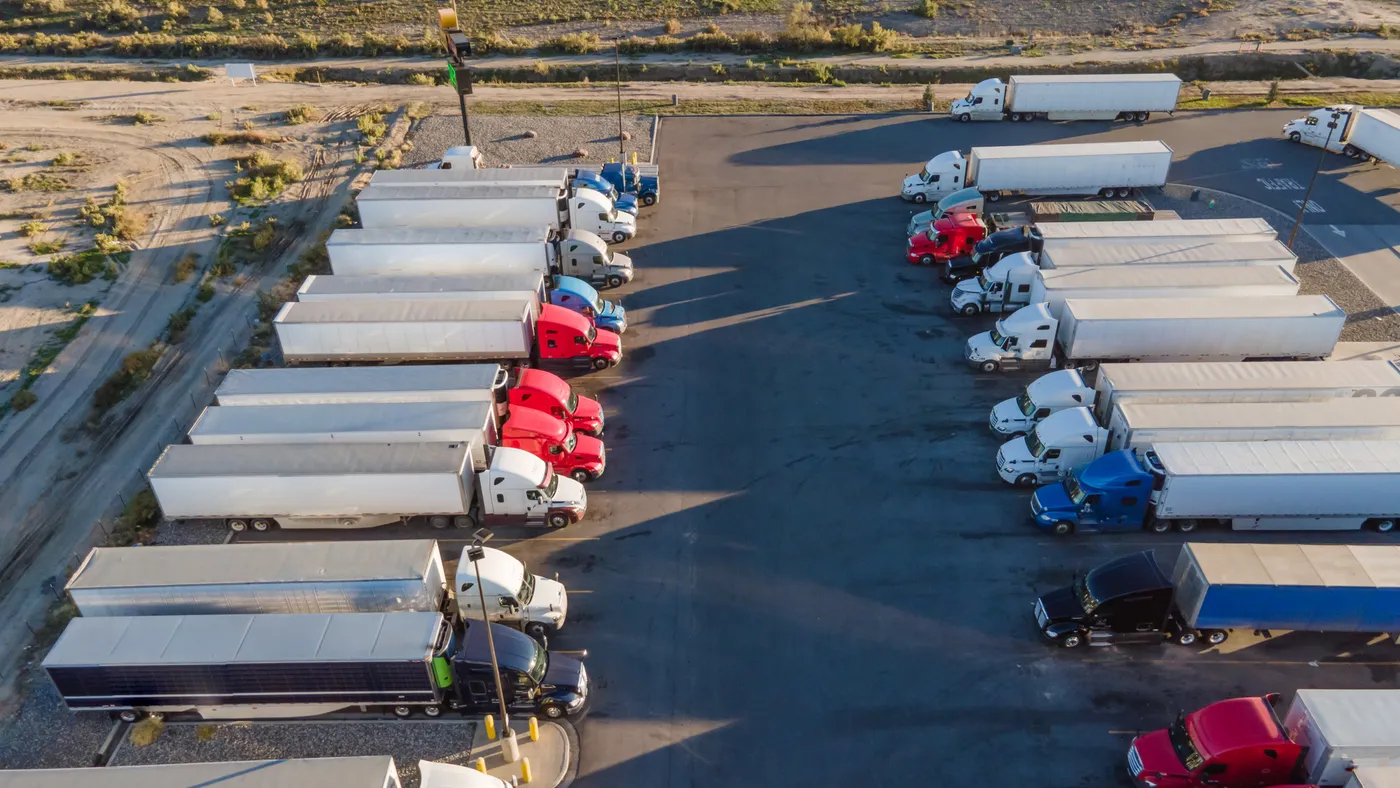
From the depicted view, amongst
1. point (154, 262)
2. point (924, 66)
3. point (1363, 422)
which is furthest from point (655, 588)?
point (924, 66)

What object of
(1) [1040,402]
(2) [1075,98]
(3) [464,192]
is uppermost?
(2) [1075,98]

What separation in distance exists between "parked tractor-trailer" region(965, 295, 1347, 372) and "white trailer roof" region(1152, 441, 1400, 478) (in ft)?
21.5

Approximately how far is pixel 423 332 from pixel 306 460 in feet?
24.8

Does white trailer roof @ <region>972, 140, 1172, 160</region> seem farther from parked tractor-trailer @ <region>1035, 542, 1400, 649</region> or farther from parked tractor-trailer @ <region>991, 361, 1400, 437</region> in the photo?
parked tractor-trailer @ <region>1035, 542, 1400, 649</region>

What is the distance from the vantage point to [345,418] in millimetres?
27969

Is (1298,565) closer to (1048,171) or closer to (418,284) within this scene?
(1048,171)

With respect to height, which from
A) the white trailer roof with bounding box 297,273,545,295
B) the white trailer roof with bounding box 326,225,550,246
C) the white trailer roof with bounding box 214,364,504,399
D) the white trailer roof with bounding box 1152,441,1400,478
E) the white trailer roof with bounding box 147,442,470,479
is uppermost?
the white trailer roof with bounding box 326,225,550,246

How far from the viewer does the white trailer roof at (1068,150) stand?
45156 mm

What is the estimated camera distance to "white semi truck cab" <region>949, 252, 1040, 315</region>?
36250mm

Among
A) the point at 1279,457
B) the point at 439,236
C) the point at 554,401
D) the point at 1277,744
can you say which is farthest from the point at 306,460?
the point at 1279,457

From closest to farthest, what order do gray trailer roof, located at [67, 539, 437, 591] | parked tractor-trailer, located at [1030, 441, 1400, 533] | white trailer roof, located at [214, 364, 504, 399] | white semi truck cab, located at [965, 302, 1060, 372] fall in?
1. gray trailer roof, located at [67, 539, 437, 591]
2. parked tractor-trailer, located at [1030, 441, 1400, 533]
3. white trailer roof, located at [214, 364, 504, 399]
4. white semi truck cab, located at [965, 302, 1060, 372]

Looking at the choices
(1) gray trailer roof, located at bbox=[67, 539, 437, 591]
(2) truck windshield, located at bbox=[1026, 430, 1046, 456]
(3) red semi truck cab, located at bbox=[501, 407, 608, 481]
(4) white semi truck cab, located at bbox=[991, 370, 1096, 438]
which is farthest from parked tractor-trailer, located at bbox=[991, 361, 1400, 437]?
(1) gray trailer roof, located at bbox=[67, 539, 437, 591]

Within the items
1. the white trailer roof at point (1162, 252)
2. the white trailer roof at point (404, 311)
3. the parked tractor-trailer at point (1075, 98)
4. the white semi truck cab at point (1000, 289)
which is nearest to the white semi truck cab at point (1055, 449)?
the white semi truck cab at point (1000, 289)

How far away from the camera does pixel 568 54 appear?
71.5 m
